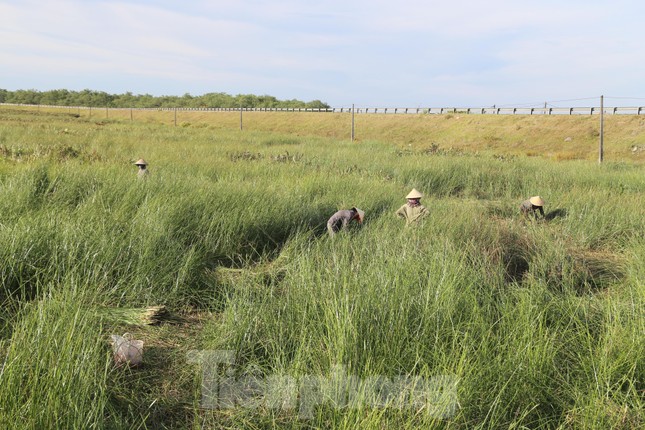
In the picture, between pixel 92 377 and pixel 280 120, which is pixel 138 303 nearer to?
pixel 92 377

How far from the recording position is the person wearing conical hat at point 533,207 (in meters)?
7.94

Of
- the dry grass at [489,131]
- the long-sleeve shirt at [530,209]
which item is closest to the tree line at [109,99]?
the dry grass at [489,131]

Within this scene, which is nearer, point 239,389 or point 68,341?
point 68,341

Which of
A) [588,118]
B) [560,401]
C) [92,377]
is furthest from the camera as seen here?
[588,118]

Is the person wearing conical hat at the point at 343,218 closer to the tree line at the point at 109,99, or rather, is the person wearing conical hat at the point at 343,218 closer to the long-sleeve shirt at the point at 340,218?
the long-sleeve shirt at the point at 340,218

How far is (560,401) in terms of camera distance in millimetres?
2566

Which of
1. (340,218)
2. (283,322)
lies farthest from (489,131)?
(283,322)

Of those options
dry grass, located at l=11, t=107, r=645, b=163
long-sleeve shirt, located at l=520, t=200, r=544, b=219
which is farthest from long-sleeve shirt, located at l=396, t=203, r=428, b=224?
dry grass, located at l=11, t=107, r=645, b=163

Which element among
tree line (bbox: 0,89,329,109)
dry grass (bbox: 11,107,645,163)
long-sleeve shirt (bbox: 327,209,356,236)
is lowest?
long-sleeve shirt (bbox: 327,209,356,236)

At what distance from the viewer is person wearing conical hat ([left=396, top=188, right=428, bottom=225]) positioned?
21.1 ft

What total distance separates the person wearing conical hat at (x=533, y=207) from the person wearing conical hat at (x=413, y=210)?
219 centimetres

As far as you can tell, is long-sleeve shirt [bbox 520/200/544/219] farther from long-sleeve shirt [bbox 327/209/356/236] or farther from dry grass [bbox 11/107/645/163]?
dry grass [bbox 11/107/645/163]

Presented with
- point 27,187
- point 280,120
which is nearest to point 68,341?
point 27,187

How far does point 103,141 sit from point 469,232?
1451 cm
